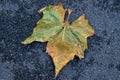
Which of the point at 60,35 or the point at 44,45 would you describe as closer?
the point at 60,35

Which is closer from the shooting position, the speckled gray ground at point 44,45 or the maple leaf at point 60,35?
the maple leaf at point 60,35

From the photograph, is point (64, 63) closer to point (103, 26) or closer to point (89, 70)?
point (89, 70)

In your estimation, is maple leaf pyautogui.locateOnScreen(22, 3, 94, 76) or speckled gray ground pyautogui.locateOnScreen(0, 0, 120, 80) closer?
maple leaf pyautogui.locateOnScreen(22, 3, 94, 76)

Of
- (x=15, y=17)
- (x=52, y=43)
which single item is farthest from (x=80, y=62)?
(x=15, y=17)
